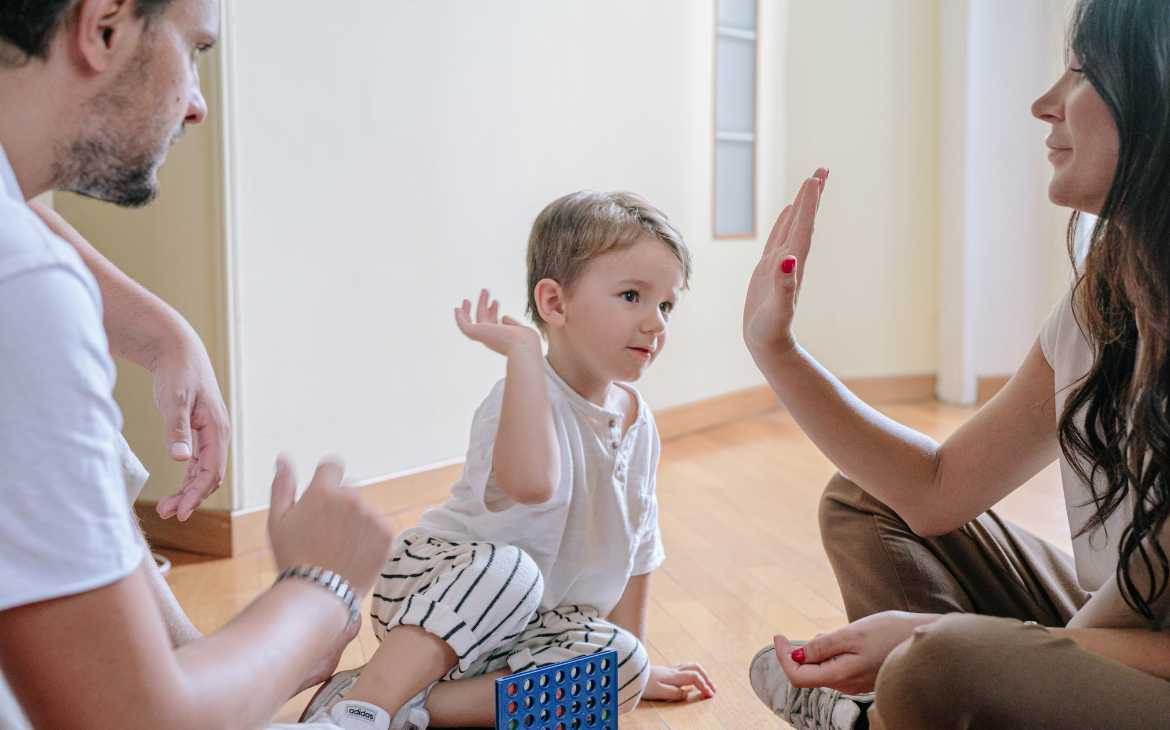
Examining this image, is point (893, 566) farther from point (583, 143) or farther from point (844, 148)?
point (844, 148)

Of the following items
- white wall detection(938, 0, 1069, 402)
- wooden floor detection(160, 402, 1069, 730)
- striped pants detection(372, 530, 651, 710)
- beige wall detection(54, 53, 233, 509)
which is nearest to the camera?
striped pants detection(372, 530, 651, 710)

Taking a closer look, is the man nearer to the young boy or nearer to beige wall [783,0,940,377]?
the young boy

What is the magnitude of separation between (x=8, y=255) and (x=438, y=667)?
0.97m

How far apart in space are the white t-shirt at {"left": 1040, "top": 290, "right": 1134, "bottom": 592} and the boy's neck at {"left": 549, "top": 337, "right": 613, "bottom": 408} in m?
0.62

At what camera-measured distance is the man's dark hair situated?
28.4 inches

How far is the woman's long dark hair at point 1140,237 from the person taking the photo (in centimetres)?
105

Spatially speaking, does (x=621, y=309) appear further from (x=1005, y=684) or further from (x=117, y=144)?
(x=117, y=144)

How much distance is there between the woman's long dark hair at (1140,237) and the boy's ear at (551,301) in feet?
2.57

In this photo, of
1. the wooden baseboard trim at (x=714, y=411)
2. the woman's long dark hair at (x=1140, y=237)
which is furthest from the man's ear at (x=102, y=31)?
the wooden baseboard trim at (x=714, y=411)

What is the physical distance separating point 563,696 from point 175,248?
1581mm

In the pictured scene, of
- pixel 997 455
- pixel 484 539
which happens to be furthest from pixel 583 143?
pixel 997 455

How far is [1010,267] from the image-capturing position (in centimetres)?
→ 482

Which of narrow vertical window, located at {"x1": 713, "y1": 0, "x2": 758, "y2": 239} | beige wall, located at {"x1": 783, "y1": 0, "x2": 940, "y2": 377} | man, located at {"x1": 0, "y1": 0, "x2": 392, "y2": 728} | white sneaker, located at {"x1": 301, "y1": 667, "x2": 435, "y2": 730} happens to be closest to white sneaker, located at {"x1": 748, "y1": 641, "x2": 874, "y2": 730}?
white sneaker, located at {"x1": 301, "y1": 667, "x2": 435, "y2": 730}

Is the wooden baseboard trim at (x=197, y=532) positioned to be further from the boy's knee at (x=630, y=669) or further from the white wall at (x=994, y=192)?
the white wall at (x=994, y=192)
